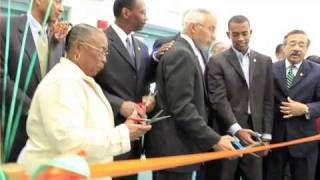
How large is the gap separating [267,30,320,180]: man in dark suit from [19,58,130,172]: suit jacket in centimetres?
166

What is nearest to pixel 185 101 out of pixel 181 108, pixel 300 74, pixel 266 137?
pixel 181 108

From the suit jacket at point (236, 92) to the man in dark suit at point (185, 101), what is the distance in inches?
7.4

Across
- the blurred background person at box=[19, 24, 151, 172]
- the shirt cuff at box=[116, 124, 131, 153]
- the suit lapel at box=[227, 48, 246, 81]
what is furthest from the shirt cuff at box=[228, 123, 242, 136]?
the shirt cuff at box=[116, 124, 131, 153]

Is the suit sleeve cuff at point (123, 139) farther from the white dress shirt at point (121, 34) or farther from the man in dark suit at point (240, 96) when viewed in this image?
the man in dark suit at point (240, 96)

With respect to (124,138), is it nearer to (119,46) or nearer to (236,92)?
(119,46)

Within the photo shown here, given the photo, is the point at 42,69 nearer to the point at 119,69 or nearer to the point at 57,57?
the point at 57,57

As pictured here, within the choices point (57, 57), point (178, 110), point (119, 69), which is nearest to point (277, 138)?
point (178, 110)

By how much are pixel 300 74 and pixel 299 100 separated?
0.18 m

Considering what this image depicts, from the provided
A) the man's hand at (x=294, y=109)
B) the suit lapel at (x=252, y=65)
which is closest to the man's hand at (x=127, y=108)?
the suit lapel at (x=252, y=65)

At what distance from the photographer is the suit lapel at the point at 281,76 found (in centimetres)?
293

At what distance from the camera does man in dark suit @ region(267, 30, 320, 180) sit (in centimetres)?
288

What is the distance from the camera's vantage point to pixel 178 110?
2.31 m

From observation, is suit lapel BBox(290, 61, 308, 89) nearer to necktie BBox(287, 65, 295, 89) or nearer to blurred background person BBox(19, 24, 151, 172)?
necktie BBox(287, 65, 295, 89)

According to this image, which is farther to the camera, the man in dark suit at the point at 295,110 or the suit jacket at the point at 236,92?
the man in dark suit at the point at 295,110
